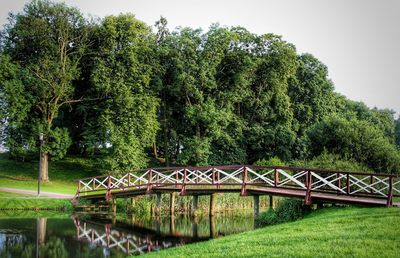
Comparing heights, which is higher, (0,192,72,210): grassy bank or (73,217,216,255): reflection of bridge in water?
(0,192,72,210): grassy bank

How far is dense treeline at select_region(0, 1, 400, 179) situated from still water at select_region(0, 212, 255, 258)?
45.6 feet

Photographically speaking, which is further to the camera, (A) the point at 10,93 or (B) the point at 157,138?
(B) the point at 157,138

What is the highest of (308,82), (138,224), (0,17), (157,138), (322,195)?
(0,17)

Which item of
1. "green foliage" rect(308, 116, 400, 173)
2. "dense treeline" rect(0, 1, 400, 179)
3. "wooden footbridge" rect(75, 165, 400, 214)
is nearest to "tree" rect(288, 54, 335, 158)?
"dense treeline" rect(0, 1, 400, 179)

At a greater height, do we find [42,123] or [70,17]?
[70,17]

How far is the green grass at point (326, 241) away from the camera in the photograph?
1091 centimetres

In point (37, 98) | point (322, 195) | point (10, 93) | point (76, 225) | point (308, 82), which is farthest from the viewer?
point (308, 82)

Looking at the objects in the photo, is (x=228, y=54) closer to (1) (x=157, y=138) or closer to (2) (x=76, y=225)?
(1) (x=157, y=138)

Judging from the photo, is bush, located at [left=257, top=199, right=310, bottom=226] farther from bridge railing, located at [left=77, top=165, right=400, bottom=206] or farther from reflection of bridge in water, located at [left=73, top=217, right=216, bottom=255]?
reflection of bridge in water, located at [left=73, top=217, right=216, bottom=255]

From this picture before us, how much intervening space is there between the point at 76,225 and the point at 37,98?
1975cm

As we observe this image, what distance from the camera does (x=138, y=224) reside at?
25.9m

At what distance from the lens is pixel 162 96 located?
48.2 meters

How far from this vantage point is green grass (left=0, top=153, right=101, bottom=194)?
126ft

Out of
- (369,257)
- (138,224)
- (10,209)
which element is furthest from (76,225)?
(369,257)
